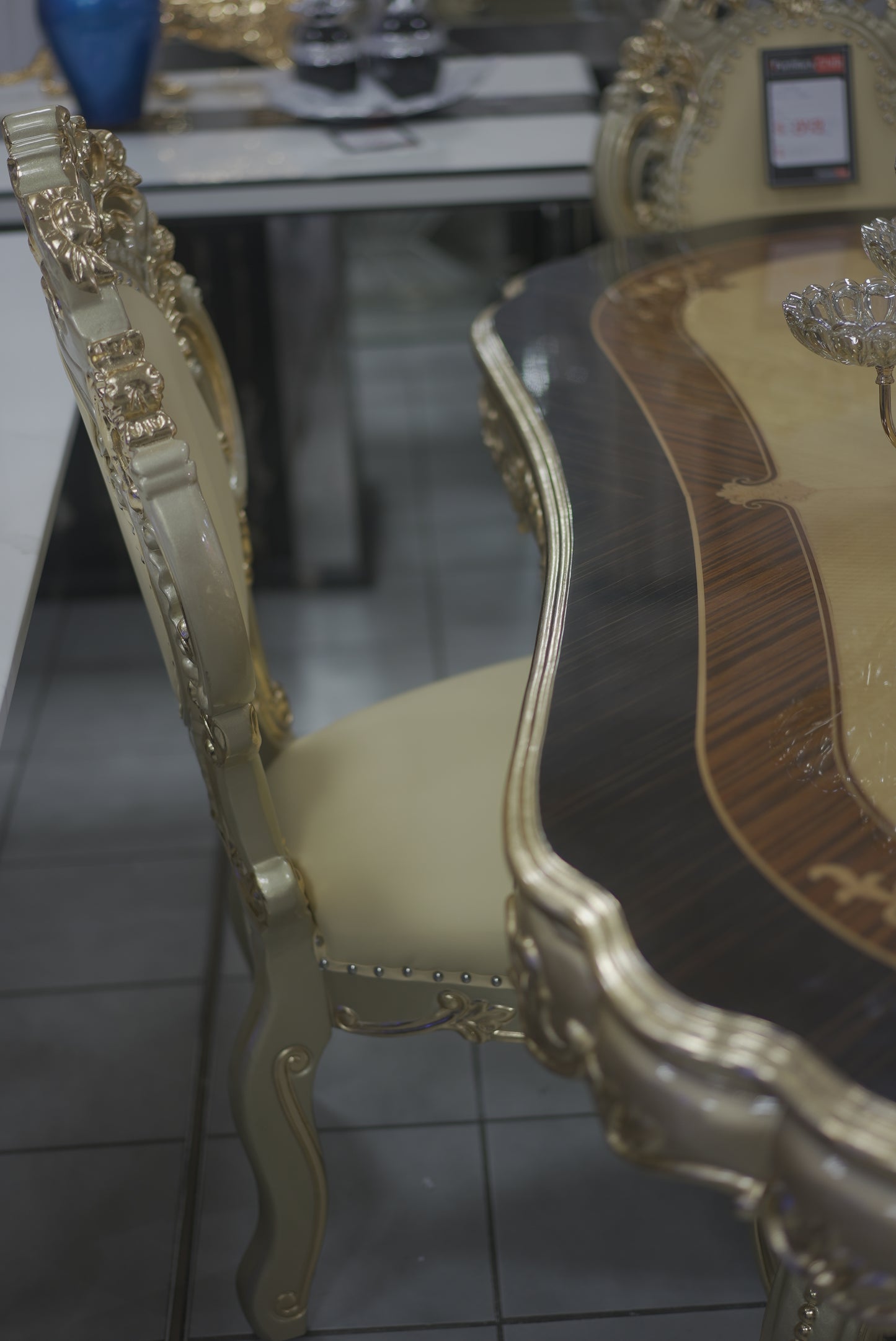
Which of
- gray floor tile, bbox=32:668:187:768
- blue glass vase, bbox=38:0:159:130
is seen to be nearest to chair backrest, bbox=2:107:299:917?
gray floor tile, bbox=32:668:187:768

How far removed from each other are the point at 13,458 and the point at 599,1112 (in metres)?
0.94

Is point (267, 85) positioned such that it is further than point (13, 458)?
Yes

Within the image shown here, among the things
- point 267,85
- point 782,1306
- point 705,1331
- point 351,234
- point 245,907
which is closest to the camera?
point 782,1306

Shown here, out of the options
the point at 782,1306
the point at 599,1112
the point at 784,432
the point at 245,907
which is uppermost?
the point at 784,432

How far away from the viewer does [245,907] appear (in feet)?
3.50

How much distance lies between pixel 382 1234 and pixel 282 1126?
1.02 feet

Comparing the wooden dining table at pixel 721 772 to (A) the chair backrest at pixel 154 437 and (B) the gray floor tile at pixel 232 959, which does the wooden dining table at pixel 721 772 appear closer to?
(A) the chair backrest at pixel 154 437

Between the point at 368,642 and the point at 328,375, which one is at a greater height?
the point at 328,375

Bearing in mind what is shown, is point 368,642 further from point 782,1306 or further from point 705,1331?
point 782,1306

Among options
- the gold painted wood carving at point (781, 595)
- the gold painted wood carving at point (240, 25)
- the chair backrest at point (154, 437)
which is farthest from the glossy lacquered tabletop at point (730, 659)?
the gold painted wood carving at point (240, 25)

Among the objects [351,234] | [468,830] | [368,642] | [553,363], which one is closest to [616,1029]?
[468,830]

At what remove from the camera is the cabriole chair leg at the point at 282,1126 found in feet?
3.41

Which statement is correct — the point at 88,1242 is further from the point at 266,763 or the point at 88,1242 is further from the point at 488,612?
the point at 488,612

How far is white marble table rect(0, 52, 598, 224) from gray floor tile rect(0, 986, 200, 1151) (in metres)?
1.24
